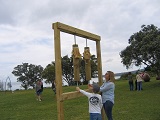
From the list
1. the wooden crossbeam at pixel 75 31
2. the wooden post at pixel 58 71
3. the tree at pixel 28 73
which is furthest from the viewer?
the tree at pixel 28 73

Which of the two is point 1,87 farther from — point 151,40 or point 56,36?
point 56,36

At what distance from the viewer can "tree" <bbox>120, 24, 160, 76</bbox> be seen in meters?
28.8

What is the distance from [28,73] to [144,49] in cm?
7392

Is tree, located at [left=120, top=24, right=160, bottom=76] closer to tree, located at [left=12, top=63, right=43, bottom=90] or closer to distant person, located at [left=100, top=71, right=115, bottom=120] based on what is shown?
distant person, located at [left=100, top=71, right=115, bottom=120]

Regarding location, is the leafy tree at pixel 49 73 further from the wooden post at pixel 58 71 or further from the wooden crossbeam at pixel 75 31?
the wooden post at pixel 58 71

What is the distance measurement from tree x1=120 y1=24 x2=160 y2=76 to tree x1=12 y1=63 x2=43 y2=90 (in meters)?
68.3

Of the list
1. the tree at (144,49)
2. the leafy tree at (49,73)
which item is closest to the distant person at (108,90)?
the tree at (144,49)

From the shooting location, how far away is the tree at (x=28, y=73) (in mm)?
97938

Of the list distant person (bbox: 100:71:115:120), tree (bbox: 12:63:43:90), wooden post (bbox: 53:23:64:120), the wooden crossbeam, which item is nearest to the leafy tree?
tree (bbox: 12:63:43:90)

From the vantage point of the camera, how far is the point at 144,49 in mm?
28984

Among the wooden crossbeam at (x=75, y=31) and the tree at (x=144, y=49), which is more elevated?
the tree at (x=144, y=49)

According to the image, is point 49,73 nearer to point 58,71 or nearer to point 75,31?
point 75,31

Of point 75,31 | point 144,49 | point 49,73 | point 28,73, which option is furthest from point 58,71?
point 28,73

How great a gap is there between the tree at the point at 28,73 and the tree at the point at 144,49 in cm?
6835
